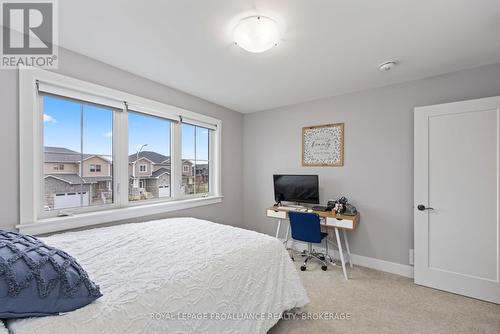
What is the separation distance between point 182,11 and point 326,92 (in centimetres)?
228

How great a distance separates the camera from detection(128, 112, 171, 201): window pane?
269 centimetres

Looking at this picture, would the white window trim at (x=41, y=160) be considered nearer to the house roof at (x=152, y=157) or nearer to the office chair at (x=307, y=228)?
the house roof at (x=152, y=157)

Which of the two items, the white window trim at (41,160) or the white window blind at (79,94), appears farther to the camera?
the white window blind at (79,94)

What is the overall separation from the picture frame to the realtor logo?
3.16m

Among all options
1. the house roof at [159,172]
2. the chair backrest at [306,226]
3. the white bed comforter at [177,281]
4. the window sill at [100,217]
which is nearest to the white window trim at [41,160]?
the window sill at [100,217]

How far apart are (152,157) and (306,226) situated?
2.24 metres

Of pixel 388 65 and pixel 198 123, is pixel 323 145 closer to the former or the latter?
pixel 388 65

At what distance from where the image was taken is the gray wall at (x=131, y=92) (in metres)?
1.73

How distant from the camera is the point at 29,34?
71.9 inches

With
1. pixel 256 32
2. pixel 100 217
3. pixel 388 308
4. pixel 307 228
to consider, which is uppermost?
pixel 256 32

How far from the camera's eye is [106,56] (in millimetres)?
2154

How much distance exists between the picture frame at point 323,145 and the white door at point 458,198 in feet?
3.08

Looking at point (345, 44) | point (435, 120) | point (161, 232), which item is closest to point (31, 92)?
point (161, 232)

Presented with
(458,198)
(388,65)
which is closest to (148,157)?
(388,65)
